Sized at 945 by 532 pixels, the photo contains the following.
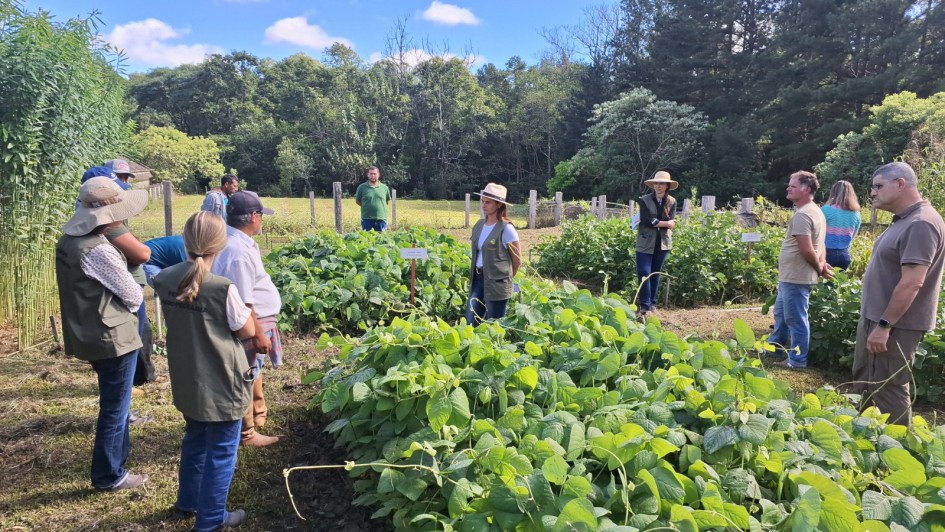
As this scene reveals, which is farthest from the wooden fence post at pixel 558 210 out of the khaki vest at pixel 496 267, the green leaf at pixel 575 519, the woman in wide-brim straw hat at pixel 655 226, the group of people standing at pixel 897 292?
the green leaf at pixel 575 519

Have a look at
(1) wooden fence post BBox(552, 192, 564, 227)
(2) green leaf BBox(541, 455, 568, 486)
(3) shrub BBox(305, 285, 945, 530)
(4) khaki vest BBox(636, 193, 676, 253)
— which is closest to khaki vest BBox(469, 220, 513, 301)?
(3) shrub BBox(305, 285, 945, 530)

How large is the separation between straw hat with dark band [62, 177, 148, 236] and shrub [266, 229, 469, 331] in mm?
2344

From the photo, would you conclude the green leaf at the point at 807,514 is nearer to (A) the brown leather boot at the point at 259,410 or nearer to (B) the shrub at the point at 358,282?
(A) the brown leather boot at the point at 259,410

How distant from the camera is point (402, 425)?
2.33 metres

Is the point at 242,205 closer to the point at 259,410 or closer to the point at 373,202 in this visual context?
the point at 259,410

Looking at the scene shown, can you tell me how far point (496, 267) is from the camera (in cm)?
428

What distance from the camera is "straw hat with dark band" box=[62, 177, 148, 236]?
101 inches

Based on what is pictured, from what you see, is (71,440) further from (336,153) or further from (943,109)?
(336,153)

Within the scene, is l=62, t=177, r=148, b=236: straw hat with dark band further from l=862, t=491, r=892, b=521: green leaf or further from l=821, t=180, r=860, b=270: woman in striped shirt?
l=821, t=180, r=860, b=270: woman in striped shirt

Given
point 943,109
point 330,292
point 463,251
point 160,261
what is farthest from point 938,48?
point 160,261

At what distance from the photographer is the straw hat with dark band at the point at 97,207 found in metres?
2.56

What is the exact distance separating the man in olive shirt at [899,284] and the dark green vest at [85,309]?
357cm

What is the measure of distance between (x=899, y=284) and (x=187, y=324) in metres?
3.34

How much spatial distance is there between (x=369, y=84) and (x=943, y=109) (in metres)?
34.1
